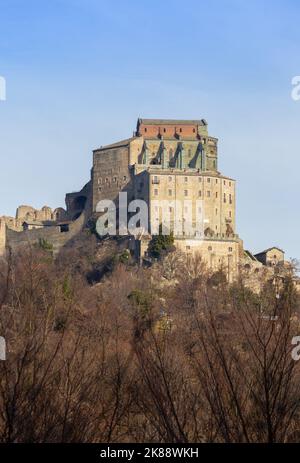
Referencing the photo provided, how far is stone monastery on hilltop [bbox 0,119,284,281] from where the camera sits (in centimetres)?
7725

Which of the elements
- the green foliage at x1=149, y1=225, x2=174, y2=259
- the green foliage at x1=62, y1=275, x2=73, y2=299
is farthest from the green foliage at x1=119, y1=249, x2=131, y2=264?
the green foliage at x1=62, y1=275, x2=73, y2=299

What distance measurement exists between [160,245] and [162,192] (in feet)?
16.2

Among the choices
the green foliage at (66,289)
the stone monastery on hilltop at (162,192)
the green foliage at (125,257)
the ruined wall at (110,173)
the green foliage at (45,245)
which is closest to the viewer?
the green foliage at (66,289)

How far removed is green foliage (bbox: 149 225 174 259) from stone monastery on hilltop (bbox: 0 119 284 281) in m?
0.52

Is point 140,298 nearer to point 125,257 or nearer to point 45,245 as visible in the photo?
point 125,257

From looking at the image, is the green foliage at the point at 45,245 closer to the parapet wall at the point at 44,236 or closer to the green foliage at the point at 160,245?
the parapet wall at the point at 44,236

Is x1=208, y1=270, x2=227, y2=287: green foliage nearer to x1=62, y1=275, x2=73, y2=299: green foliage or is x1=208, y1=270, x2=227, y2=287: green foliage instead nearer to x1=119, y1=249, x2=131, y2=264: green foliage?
x1=119, y1=249, x2=131, y2=264: green foliage

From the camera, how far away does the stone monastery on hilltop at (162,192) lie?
253ft

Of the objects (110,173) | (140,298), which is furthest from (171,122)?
(140,298)

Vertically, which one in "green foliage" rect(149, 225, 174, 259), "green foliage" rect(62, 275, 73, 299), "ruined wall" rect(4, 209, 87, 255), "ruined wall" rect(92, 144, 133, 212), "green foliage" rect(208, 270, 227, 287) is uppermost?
"ruined wall" rect(92, 144, 133, 212)

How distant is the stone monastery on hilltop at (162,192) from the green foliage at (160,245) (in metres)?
0.52

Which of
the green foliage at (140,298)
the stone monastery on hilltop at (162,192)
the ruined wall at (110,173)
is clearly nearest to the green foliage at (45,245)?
the stone monastery on hilltop at (162,192)
